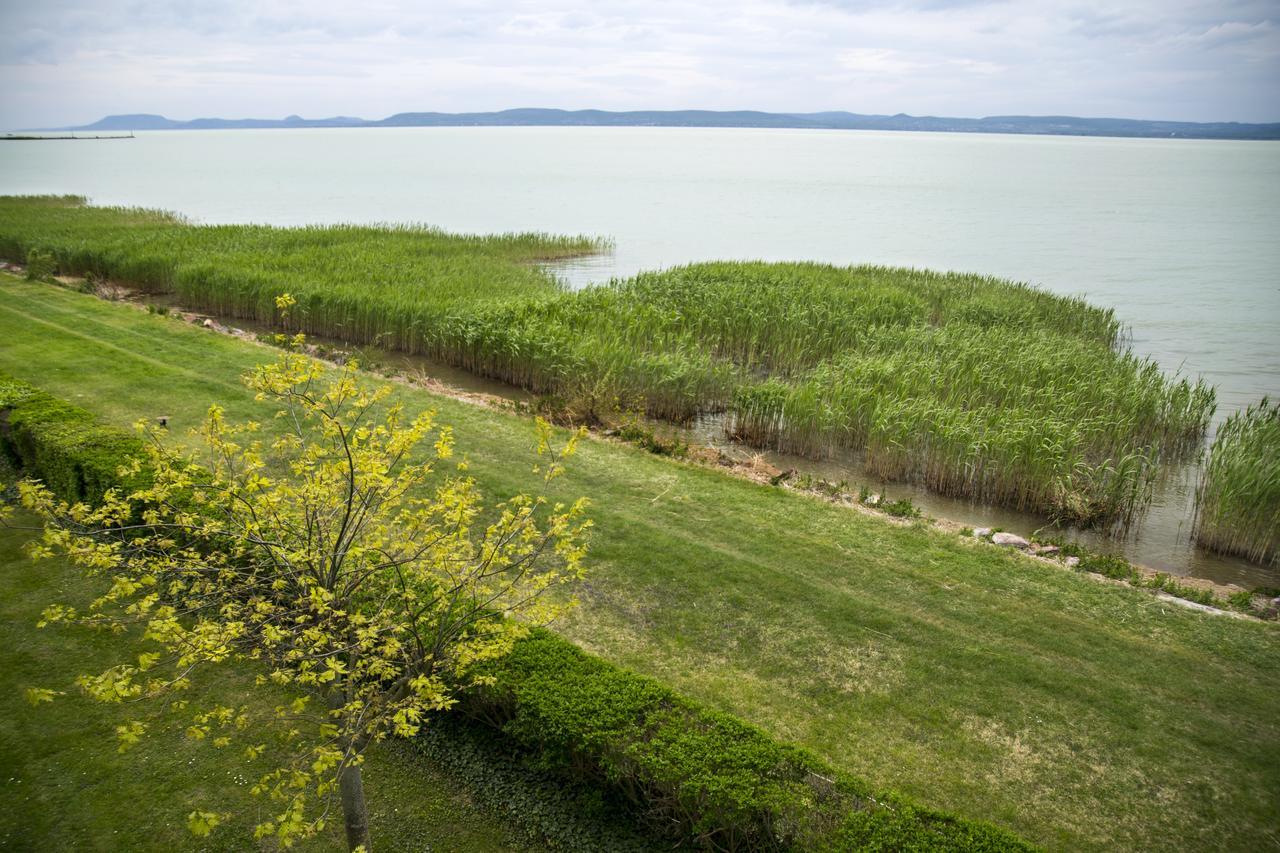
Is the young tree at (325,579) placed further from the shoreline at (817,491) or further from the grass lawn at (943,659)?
the shoreline at (817,491)

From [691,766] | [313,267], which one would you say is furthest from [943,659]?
[313,267]

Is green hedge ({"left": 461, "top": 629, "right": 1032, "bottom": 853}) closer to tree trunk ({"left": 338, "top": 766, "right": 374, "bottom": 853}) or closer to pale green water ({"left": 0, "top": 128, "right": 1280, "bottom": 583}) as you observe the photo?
tree trunk ({"left": 338, "top": 766, "right": 374, "bottom": 853})

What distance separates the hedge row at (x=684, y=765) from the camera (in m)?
4.52

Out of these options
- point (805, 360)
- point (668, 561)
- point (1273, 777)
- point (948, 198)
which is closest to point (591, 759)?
point (668, 561)

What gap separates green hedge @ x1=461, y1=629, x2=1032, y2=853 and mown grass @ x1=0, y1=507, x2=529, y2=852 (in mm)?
653

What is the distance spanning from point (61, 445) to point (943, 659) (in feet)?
29.9

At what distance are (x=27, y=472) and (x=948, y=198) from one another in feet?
241

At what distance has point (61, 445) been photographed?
841 centimetres

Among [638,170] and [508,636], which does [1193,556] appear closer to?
[508,636]

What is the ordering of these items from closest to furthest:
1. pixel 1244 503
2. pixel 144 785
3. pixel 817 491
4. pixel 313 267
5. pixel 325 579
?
pixel 325 579 < pixel 144 785 < pixel 1244 503 < pixel 817 491 < pixel 313 267

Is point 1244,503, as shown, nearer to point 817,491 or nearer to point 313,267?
point 817,491

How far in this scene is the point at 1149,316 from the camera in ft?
89.2

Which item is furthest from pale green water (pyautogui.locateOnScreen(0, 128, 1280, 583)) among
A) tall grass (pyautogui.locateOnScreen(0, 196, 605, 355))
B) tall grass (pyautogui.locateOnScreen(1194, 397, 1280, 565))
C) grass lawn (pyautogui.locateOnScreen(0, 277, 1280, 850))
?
tall grass (pyautogui.locateOnScreen(0, 196, 605, 355))

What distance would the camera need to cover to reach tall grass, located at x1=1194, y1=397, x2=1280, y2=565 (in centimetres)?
984
